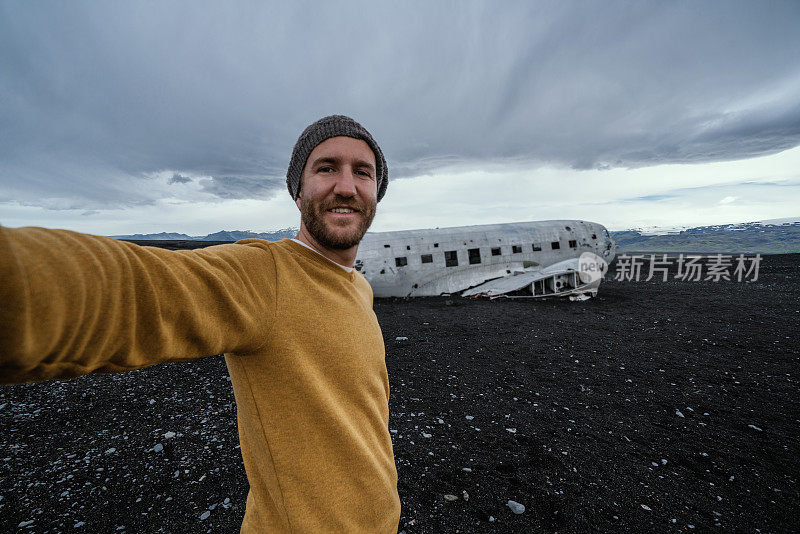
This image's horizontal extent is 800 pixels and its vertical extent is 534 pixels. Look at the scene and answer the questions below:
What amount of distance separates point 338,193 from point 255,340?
3.48 ft

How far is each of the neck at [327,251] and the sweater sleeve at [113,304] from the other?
1.79ft

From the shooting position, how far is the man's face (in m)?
1.97

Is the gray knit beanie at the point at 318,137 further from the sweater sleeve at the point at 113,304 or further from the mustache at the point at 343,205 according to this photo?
the sweater sleeve at the point at 113,304

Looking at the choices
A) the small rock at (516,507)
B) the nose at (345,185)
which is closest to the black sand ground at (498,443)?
the small rock at (516,507)

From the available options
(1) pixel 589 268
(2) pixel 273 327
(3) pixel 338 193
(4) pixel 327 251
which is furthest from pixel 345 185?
(1) pixel 589 268

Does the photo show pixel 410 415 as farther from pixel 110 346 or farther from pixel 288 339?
pixel 110 346

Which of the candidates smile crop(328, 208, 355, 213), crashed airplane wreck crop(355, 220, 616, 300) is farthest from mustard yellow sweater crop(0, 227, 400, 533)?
crashed airplane wreck crop(355, 220, 616, 300)

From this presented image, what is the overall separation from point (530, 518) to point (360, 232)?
4462mm

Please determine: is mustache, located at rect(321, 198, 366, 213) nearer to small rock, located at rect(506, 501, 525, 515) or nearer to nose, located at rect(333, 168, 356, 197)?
nose, located at rect(333, 168, 356, 197)

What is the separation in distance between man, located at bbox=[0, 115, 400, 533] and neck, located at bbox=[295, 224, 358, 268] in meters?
0.01

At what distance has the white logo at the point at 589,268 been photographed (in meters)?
17.9

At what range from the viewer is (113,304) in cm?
97

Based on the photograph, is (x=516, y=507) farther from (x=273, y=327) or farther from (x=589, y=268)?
(x=589, y=268)

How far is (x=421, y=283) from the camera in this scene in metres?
18.1
